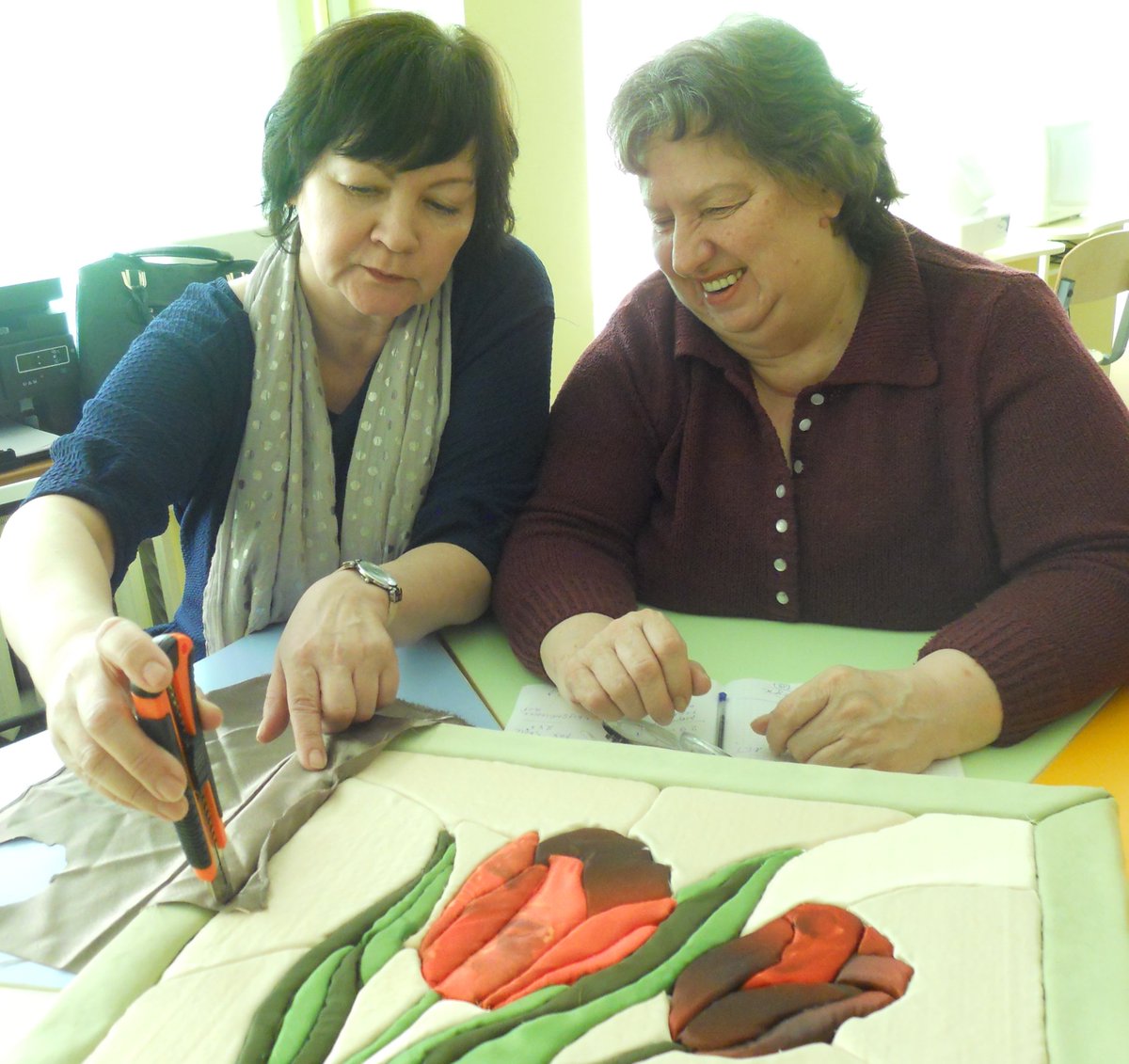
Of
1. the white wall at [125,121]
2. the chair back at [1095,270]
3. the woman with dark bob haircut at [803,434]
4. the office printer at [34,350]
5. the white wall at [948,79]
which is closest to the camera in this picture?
the woman with dark bob haircut at [803,434]

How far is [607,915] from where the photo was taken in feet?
2.12

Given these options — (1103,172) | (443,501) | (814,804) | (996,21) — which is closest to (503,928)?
(814,804)

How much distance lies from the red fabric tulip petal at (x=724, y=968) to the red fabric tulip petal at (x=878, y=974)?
0.13ft

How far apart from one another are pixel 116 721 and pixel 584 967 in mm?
331

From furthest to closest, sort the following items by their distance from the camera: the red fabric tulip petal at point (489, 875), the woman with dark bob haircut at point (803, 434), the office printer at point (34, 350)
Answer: the office printer at point (34, 350), the woman with dark bob haircut at point (803, 434), the red fabric tulip petal at point (489, 875)

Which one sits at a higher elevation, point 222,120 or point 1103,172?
point 222,120

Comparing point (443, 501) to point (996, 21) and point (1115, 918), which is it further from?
point (996, 21)

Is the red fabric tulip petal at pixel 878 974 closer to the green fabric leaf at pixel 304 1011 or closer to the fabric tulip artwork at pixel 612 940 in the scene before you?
the fabric tulip artwork at pixel 612 940

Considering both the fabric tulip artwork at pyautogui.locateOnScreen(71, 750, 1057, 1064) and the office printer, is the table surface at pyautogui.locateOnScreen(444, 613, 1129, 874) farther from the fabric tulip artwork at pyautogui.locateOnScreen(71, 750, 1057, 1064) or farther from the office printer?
the office printer

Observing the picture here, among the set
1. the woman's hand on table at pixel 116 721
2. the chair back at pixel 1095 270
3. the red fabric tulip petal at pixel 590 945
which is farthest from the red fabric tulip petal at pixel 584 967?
the chair back at pixel 1095 270

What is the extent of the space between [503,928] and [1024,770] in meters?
0.45

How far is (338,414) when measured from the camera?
1315 millimetres

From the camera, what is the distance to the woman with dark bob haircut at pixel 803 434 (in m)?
1.01

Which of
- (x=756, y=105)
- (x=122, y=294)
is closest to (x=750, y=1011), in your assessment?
(x=756, y=105)
